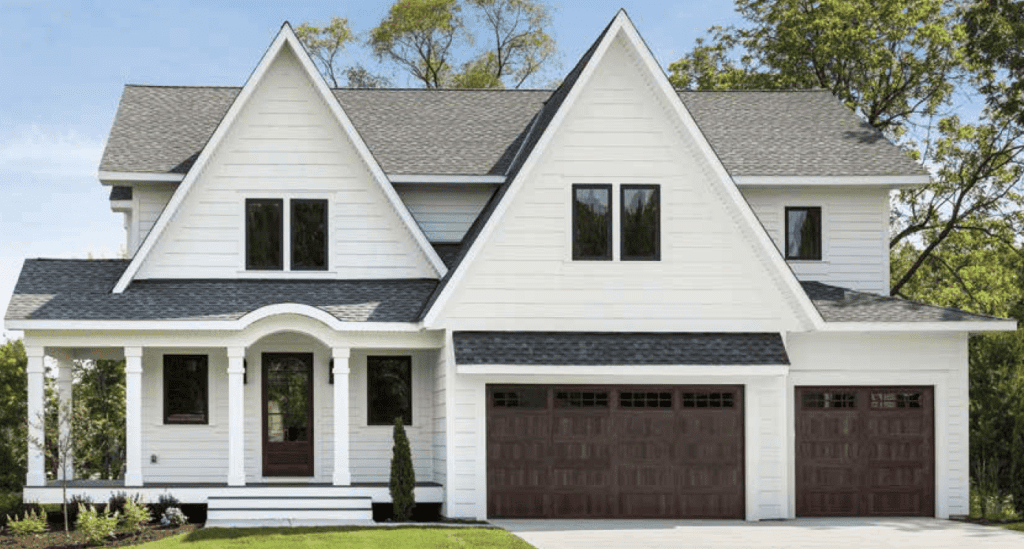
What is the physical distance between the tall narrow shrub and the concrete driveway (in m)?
1.44

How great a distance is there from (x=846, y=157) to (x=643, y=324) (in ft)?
23.0

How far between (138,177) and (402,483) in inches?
319

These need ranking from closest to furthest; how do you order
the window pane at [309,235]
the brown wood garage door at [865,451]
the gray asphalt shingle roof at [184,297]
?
1. the gray asphalt shingle roof at [184,297]
2. the brown wood garage door at [865,451]
3. the window pane at [309,235]

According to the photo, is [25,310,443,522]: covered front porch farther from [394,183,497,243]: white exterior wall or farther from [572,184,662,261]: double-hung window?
[572,184,662,261]: double-hung window

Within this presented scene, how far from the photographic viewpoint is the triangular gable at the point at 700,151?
23.9 meters

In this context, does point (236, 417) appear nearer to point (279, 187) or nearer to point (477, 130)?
point (279, 187)

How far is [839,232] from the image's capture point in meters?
28.2

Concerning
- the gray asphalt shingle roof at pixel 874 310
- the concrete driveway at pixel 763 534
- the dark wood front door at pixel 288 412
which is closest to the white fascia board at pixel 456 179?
the dark wood front door at pixel 288 412

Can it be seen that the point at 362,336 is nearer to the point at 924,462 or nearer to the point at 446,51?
the point at 924,462

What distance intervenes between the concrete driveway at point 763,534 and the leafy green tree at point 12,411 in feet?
70.8

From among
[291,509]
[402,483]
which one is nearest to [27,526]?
[291,509]

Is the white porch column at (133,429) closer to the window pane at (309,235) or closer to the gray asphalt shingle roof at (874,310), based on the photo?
the window pane at (309,235)

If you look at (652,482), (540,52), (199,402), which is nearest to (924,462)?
(652,482)

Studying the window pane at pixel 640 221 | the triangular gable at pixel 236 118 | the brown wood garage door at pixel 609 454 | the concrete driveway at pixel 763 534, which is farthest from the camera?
the triangular gable at pixel 236 118
